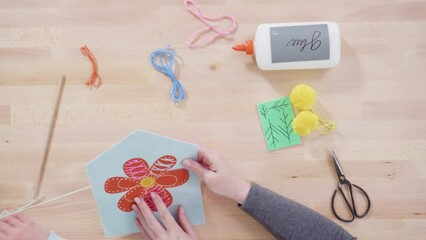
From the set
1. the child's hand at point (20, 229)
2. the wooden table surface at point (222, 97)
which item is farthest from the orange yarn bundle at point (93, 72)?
the child's hand at point (20, 229)

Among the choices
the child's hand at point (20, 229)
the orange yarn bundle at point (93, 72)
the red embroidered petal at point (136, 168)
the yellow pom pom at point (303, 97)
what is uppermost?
the orange yarn bundle at point (93, 72)

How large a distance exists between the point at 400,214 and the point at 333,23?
1.41 ft

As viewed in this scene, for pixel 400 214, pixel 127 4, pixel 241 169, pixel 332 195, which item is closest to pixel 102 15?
pixel 127 4

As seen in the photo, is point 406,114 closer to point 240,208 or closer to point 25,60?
point 240,208

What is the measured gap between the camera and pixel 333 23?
81 centimetres

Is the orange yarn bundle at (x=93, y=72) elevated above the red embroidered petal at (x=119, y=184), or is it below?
above

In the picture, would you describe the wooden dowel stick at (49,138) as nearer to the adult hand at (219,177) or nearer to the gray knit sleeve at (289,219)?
the adult hand at (219,177)

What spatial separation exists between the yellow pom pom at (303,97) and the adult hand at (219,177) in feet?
0.63

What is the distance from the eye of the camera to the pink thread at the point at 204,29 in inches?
33.1

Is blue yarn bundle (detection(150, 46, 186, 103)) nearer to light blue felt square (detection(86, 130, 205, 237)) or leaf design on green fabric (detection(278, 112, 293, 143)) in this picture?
light blue felt square (detection(86, 130, 205, 237))

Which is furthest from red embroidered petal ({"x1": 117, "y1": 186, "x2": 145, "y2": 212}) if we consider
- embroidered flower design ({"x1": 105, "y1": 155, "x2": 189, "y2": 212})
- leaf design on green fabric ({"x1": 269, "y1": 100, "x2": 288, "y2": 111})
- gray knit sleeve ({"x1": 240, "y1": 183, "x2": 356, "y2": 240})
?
leaf design on green fabric ({"x1": 269, "y1": 100, "x2": 288, "y2": 111})

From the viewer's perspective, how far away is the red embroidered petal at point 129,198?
2.75ft

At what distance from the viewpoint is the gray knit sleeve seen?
803 mm

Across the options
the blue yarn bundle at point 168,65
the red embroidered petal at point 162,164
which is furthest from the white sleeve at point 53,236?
the blue yarn bundle at point 168,65
